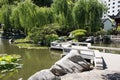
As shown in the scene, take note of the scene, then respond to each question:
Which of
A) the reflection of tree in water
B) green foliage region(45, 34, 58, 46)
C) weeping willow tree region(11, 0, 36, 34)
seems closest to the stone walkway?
the reflection of tree in water

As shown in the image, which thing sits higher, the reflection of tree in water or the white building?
the white building

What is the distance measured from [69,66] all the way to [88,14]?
21.7 metres

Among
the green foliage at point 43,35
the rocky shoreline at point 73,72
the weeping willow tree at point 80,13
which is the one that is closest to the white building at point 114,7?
the weeping willow tree at point 80,13

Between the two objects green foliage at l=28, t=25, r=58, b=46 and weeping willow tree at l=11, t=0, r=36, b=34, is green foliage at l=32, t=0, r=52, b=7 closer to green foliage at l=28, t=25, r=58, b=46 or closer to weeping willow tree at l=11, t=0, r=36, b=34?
weeping willow tree at l=11, t=0, r=36, b=34

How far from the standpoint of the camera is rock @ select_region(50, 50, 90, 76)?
1240cm

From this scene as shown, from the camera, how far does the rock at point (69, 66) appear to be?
1240cm

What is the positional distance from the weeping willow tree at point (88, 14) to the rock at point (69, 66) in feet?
67.2

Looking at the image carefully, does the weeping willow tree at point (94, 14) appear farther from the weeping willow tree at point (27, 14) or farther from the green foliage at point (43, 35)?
the weeping willow tree at point (27, 14)

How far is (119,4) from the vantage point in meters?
88.5

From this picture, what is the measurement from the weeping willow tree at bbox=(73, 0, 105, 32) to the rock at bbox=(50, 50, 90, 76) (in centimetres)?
2048

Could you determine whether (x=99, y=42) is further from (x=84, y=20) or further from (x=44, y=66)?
(x=44, y=66)

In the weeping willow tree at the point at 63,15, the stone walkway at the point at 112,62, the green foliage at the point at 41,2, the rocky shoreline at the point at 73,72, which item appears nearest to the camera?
the rocky shoreline at the point at 73,72

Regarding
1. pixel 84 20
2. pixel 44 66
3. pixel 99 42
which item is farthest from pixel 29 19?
pixel 44 66

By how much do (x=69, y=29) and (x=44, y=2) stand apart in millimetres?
20722
